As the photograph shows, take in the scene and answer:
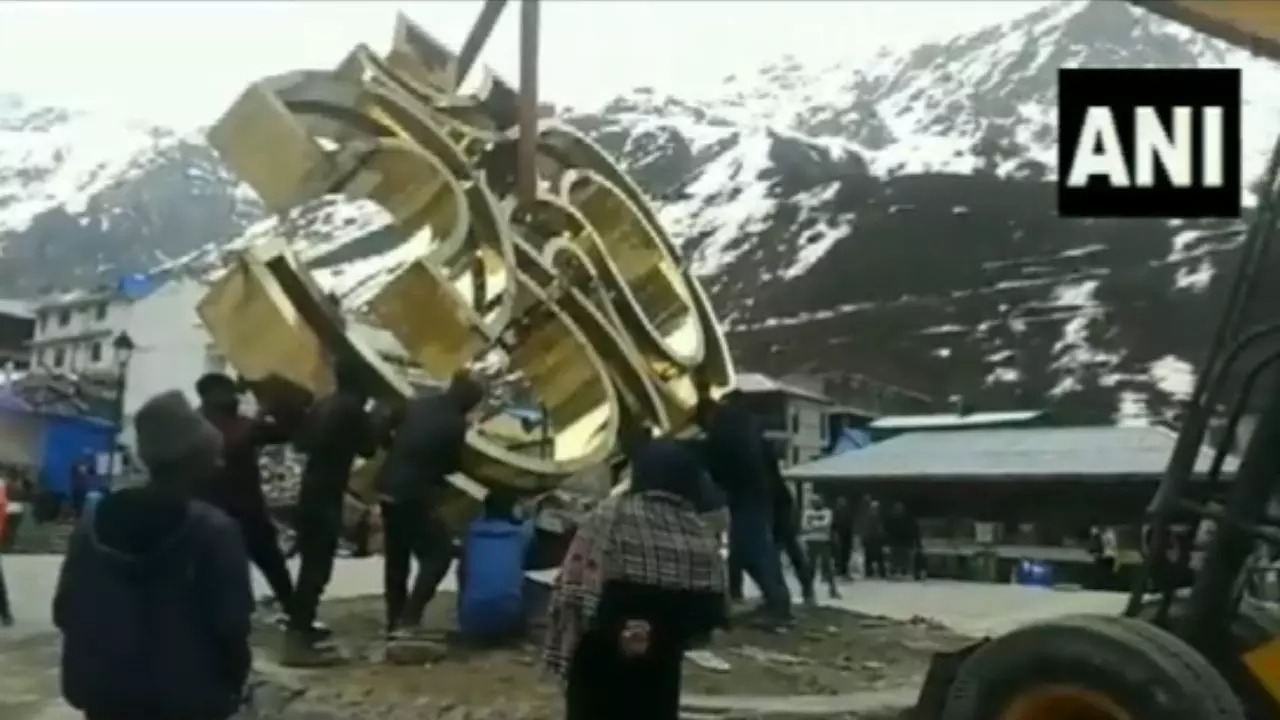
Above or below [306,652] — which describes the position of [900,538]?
above

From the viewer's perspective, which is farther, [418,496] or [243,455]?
[418,496]

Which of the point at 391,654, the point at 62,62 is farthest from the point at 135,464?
the point at 62,62

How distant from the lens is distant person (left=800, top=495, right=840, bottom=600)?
2.91m

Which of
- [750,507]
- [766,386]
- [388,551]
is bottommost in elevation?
[388,551]

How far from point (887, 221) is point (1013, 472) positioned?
57 cm

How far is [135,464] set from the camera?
2.39 metres

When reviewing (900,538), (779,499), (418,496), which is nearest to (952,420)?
(900,538)

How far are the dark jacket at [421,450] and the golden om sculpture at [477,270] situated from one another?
40mm

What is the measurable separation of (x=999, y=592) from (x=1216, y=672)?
682 millimetres

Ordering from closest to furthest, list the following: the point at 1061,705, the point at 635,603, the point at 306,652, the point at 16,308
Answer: the point at 1061,705 < the point at 635,603 < the point at 306,652 < the point at 16,308

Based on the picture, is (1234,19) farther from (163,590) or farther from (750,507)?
(163,590)

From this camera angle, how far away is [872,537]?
113 inches

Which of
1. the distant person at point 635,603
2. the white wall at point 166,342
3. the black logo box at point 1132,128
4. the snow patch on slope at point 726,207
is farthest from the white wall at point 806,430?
the white wall at point 166,342

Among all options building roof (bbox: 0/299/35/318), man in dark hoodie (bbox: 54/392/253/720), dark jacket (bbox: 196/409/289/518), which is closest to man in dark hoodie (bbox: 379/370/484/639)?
dark jacket (bbox: 196/409/289/518)
